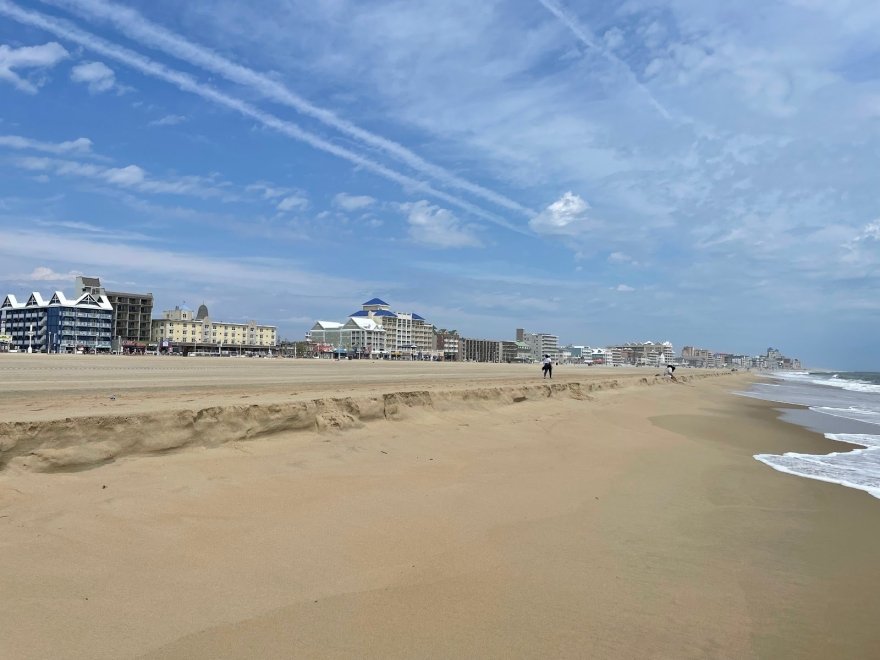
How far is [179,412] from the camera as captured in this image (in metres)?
7.07

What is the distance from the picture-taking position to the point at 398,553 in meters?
4.39

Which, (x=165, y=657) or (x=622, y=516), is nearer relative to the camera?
(x=165, y=657)

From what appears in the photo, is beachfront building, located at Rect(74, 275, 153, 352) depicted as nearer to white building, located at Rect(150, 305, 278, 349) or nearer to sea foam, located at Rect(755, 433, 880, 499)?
white building, located at Rect(150, 305, 278, 349)

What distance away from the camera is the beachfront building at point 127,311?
4803 inches

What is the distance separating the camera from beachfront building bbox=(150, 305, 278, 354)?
134 metres

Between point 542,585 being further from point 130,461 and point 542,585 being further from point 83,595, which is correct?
point 130,461

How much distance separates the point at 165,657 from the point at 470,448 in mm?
6524

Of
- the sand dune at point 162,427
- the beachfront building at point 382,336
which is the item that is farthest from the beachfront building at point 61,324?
the sand dune at point 162,427

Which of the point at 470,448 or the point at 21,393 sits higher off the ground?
the point at 21,393

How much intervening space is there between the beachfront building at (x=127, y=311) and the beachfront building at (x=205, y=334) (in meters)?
5.01

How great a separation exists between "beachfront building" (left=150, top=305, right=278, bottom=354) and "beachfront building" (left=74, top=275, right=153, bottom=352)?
197 inches

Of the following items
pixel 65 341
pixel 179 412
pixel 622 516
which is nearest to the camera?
pixel 622 516

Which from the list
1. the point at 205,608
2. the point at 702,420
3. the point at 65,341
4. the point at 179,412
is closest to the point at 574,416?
the point at 702,420

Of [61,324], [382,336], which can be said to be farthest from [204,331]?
[382,336]
